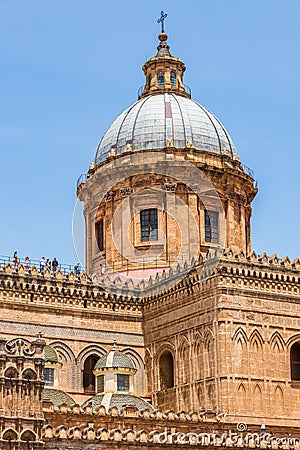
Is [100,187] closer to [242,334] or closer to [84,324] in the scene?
[84,324]

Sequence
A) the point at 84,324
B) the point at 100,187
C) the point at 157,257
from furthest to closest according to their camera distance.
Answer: the point at 100,187, the point at 157,257, the point at 84,324

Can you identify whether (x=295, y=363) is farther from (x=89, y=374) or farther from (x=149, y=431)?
(x=89, y=374)

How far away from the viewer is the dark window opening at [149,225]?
46062mm

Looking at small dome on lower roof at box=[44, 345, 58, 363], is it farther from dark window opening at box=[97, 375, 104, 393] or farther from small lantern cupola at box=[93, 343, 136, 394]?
dark window opening at box=[97, 375, 104, 393]

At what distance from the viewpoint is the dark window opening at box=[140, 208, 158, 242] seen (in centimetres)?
4606

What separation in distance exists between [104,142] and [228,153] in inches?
258

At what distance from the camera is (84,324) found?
40500 millimetres

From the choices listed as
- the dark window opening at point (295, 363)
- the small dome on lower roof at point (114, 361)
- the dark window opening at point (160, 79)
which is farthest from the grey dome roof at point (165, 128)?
the small dome on lower roof at point (114, 361)

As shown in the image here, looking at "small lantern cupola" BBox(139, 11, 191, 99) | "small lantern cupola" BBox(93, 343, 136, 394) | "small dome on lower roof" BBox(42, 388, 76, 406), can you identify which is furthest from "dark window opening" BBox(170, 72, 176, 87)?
"small dome on lower roof" BBox(42, 388, 76, 406)

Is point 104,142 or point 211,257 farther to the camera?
point 104,142

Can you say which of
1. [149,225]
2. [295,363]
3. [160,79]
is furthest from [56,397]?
[160,79]

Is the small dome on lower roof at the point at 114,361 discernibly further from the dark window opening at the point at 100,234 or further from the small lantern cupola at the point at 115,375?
the dark window opening at the point at 100,234

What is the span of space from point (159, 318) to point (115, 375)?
4220mm

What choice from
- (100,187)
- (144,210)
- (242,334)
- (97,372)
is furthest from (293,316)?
(100,187)
